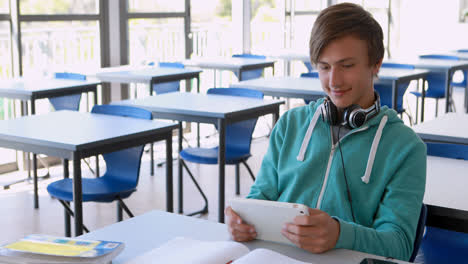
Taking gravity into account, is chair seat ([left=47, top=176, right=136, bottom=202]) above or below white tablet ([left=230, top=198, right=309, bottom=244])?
below

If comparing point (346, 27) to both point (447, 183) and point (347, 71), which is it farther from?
point (447, 183)

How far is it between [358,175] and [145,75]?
12.1ft

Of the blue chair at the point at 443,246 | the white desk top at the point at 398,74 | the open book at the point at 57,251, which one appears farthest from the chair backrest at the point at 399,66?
the open book at the point at 57,251

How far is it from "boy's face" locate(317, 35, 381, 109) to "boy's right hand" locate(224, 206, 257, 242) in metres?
0.40

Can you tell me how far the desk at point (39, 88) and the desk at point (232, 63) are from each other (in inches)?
67.0

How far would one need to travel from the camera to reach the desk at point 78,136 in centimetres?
270

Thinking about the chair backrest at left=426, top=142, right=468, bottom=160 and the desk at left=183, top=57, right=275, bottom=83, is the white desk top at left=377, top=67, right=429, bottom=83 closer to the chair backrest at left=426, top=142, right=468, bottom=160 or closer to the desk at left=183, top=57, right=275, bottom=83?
the desk at left=183, top=57, right=275, bottom=83

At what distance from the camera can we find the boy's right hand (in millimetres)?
1438

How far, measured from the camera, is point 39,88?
431 cm

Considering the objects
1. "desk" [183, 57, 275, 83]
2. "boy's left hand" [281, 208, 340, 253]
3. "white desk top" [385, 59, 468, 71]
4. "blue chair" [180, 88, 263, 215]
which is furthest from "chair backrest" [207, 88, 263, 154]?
"white desk top" [385, 59, 468, 71]

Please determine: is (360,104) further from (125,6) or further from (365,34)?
(125,6)

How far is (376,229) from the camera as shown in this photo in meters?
1.53

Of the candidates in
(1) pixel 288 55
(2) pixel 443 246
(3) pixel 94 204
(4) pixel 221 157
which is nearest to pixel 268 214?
(2) pixel 443 246

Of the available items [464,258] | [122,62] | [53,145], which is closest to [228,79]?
[122,62]
